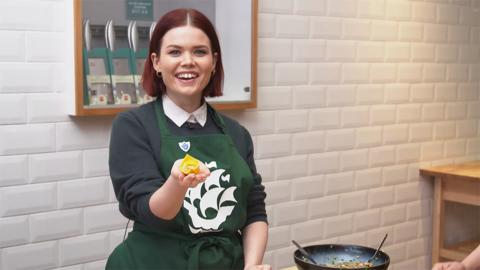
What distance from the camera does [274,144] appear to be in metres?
3.45

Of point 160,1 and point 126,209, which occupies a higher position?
point 160,1

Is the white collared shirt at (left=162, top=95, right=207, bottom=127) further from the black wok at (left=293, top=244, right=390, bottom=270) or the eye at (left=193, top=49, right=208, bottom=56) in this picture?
the black wok at (left=293, top=244, right=390, bottom=270)

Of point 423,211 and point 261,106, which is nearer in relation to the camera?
point 261,106

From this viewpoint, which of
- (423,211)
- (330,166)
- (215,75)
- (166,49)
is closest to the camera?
(166,49)

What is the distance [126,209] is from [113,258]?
18 cm

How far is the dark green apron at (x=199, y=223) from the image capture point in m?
1.89

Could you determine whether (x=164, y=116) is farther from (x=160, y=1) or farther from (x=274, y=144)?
(x=274, y=144)

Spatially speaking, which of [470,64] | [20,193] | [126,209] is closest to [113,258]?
[126,209]

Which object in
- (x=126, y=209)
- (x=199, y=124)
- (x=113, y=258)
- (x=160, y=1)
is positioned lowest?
(x=113, y=258)

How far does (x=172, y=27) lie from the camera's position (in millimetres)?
1893

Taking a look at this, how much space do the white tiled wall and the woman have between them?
78cm

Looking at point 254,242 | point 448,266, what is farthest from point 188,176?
point 448,266

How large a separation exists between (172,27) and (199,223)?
532 mm

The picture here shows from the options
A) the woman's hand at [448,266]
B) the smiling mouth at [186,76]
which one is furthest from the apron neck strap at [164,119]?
the woman's hand at [448,266]
